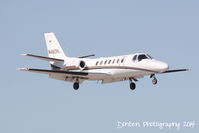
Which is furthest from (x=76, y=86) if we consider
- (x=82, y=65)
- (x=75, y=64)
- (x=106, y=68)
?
(x=106, y=68)

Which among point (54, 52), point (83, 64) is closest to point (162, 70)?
point (83, 64)

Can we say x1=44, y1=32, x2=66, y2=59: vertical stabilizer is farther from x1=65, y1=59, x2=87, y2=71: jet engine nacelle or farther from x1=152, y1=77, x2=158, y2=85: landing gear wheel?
x1=152, y1=77, x2=158, y2=85: landing gear wheel

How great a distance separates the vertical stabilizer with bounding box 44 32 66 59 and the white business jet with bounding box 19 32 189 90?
218 cm

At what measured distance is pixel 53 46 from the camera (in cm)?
5506

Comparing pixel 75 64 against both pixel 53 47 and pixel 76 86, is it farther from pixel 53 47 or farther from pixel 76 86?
pixel 53 47

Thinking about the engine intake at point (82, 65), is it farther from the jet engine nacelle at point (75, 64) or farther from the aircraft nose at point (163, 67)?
the aircraft nose at point (163, 67)

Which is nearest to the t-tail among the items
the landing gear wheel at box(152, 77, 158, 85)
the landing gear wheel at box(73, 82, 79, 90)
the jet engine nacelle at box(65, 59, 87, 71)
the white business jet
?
the white business jet

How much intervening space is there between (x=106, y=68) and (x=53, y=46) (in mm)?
9326

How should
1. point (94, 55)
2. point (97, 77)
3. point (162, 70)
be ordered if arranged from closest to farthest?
point (162, 70)
point (97, 77)
point (94, 55)

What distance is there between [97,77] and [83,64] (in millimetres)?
2299

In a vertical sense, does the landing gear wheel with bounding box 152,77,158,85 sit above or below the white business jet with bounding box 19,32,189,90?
below

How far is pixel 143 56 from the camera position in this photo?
4588cm

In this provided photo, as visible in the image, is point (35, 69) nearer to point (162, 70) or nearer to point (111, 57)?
point (111, 57)

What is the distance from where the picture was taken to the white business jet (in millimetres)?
45094
